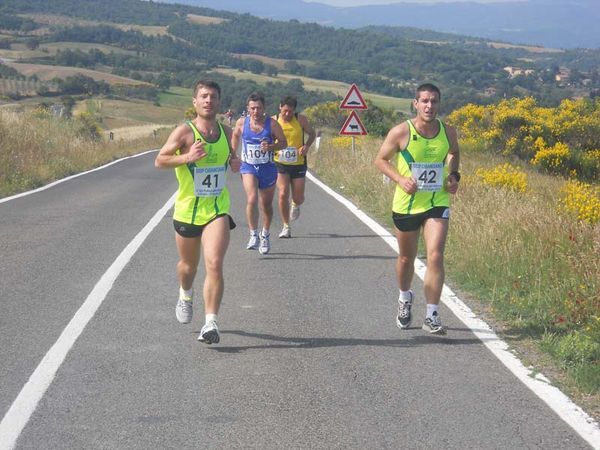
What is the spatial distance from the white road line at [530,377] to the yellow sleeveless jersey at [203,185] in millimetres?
2167

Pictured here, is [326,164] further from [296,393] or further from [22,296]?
[296,393]

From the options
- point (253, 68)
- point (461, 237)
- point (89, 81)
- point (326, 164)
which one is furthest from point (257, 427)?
point (253, 68)

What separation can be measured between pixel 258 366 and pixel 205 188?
1.38 m

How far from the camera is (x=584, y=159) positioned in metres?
28.2

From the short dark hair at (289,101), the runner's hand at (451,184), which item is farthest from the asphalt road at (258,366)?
the short dark hair at (289,101)

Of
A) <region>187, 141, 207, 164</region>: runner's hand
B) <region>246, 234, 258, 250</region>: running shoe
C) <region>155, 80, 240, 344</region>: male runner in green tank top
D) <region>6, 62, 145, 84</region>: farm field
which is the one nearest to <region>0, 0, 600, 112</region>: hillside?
<region>6, 62, 145, 84</region>: farm field

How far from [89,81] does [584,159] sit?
9142 cm

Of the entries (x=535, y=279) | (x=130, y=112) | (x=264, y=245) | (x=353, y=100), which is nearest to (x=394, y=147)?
(x=535, y=279)

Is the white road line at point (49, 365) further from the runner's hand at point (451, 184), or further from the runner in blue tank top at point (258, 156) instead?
the runner's hand at point (451, 184)

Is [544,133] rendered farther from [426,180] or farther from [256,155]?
[426,180]

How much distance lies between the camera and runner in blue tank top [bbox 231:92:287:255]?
1031 centimetres

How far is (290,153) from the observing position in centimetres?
1189

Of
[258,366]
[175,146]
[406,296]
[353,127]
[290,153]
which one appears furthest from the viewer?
[353,127]

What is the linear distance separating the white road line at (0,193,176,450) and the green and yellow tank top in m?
2.60
